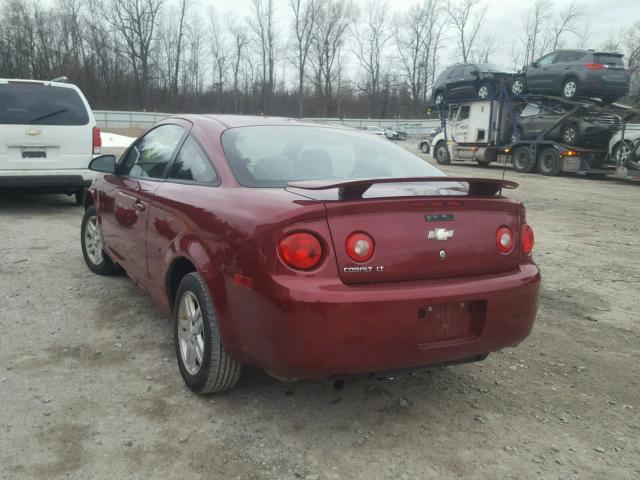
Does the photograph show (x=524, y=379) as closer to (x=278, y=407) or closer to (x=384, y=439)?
(x=384, y=439)

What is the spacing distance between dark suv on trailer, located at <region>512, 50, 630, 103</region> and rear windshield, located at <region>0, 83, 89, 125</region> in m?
15.5

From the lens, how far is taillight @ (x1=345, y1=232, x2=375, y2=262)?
2.37 metres

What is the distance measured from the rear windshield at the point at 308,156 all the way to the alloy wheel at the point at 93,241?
235 centimetres

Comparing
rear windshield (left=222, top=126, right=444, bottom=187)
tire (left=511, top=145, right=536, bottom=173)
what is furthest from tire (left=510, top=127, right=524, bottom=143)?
rear windshield (left=222, top=126, right=444, bottom=187)

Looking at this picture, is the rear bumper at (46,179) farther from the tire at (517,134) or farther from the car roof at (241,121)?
the tire at (517,134)

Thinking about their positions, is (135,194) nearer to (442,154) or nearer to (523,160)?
(523,160)

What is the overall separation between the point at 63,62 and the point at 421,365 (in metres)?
68.3

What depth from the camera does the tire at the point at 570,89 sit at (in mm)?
17719

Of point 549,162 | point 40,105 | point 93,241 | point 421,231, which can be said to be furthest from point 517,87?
point 421,231

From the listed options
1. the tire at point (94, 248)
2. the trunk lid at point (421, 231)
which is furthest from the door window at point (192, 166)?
the tire at point (94, 248)

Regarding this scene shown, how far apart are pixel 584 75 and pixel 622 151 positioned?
276 cm

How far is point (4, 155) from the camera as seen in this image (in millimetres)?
7520

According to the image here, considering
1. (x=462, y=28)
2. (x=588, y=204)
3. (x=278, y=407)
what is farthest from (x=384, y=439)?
(x=462, y=28)

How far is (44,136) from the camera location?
7727 mm
